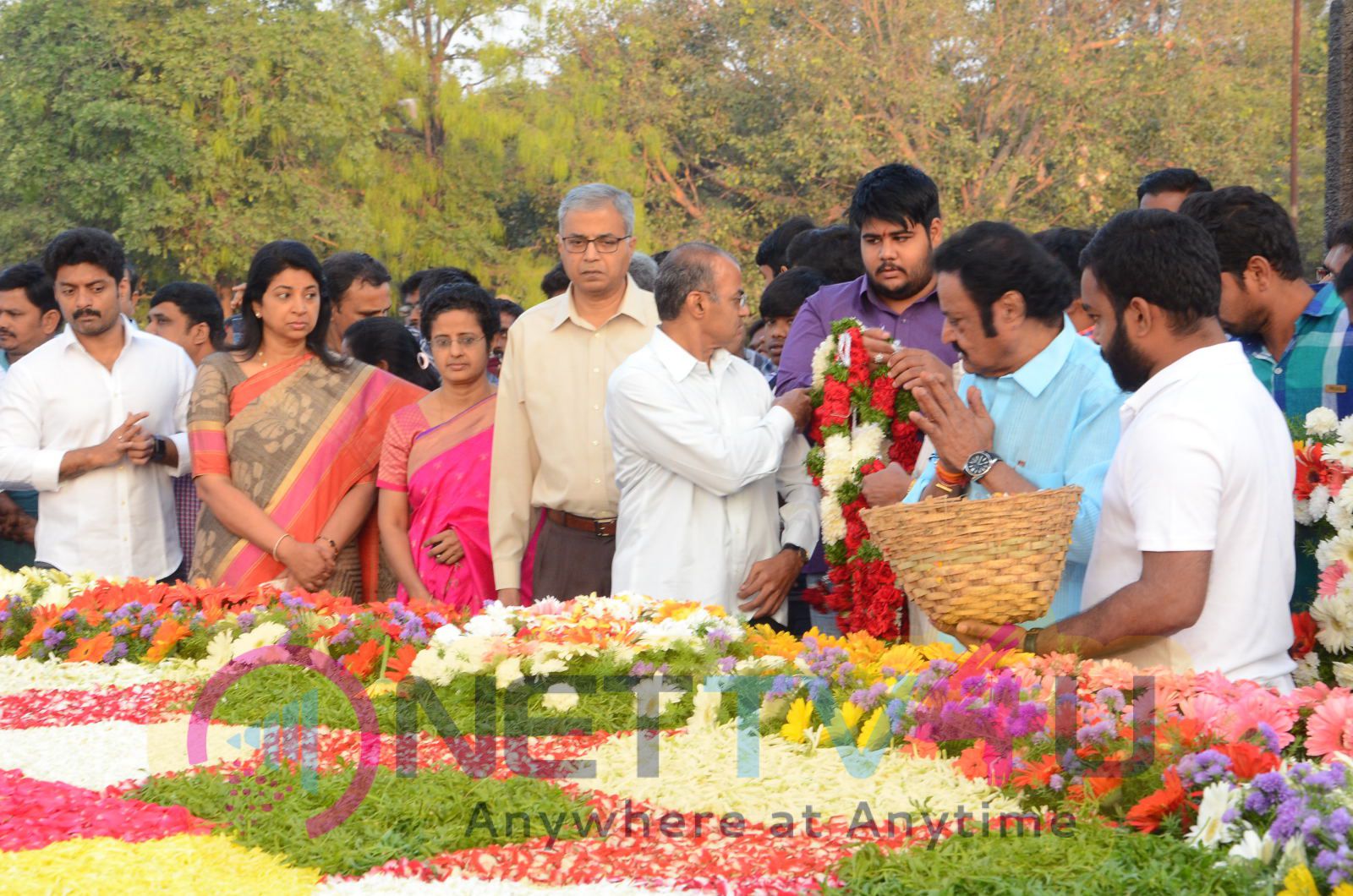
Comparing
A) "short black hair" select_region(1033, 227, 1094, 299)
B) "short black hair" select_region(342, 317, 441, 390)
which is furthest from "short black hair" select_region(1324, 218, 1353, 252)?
"short black hair" select_region(342, 317, 441, 390)

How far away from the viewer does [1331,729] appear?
8.98 feet

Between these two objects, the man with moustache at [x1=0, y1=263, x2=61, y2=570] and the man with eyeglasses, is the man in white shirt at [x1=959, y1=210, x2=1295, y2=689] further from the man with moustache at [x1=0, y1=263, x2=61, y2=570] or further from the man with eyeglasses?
the man with moustache at [x1=0, y1=263, x2=61, y2=570]

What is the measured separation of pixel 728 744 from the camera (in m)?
3.18

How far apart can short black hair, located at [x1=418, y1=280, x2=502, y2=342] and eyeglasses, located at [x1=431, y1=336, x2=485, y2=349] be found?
47mm

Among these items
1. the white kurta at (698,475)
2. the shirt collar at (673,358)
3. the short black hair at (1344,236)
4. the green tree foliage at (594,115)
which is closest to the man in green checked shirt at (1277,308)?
the short black hair at (1344,236)

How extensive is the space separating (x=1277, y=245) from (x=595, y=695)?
2427 millimetres

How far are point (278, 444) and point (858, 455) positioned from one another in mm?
2208

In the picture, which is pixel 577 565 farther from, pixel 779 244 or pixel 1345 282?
pixel 779 244

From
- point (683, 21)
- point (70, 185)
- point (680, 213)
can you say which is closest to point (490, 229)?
point (680, 213)

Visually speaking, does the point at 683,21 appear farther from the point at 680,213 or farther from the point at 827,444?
the point at 827,444

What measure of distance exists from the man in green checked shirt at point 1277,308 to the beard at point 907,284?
778 mm

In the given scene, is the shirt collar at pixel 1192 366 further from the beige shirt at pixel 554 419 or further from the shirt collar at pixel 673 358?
the beige shirt at pixel 554 419

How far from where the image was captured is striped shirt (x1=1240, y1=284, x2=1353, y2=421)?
4.57 meters

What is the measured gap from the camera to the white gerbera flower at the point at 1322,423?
13.0 feet
